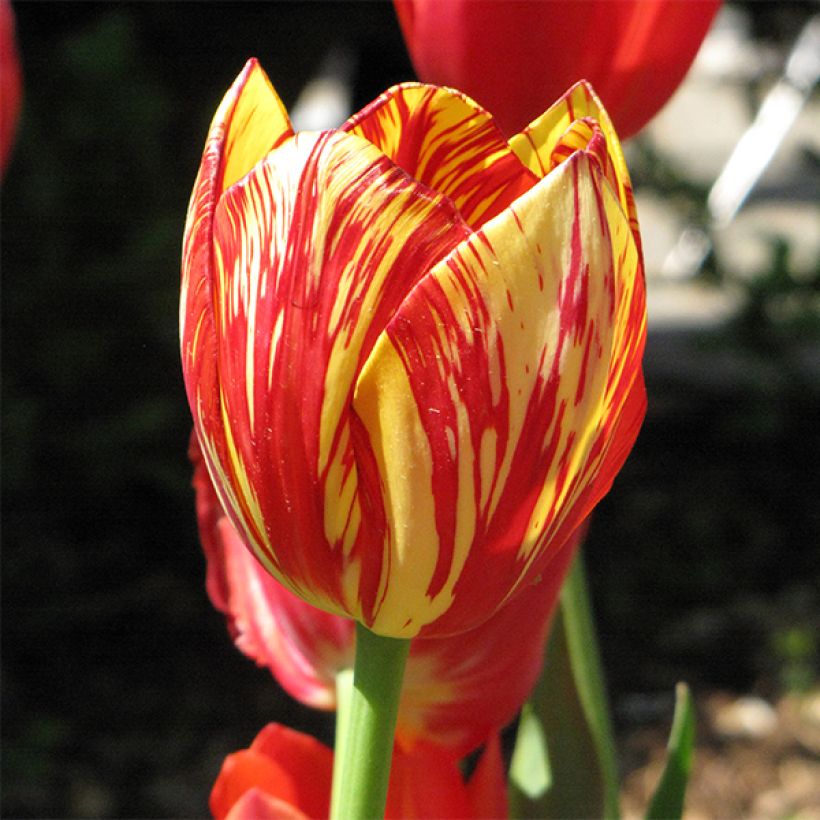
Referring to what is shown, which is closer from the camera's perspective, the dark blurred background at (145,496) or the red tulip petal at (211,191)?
the red tulip petal at (211,191)

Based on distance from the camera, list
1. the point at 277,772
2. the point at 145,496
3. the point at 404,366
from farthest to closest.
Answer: the point at 145,496
the point at 277,772
the point at 404,366

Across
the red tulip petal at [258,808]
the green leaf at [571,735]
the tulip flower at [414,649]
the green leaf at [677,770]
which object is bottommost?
the green leaf at [677,770]

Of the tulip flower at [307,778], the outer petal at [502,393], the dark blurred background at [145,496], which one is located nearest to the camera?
the outer petal at [502,393]

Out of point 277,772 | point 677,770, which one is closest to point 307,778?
point 277,772

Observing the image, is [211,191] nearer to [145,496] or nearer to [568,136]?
[568,136]

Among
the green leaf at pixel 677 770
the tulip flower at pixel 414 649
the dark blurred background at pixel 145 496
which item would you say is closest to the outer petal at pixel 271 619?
the tulip flower at pixel 414 649

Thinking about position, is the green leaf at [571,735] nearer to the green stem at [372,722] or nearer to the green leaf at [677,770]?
the green leaf at [677,770]

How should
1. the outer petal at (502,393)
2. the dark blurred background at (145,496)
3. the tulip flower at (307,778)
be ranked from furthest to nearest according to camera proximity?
1. the dark blurred background at (145,496)
2. the tulip flower at (307,778)
3. the outer petal at (502,393)

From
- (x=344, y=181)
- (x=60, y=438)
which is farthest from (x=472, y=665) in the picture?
(x=60, y=438)
